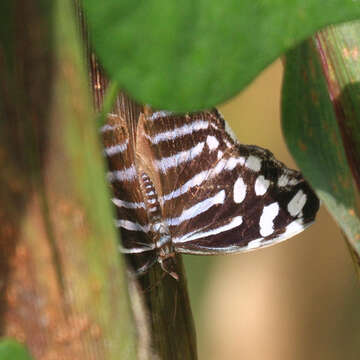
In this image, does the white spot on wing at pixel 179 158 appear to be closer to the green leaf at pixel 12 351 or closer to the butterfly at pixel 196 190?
the butterfly at pixel 196 190

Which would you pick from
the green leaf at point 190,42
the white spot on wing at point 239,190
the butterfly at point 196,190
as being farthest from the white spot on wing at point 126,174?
the green leaf at point 190,42

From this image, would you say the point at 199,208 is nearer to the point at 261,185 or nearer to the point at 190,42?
the point at 261,185

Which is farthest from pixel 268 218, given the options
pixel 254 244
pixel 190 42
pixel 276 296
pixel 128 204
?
pixel 276 296

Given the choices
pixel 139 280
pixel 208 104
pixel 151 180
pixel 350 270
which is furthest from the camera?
pixel 350 270

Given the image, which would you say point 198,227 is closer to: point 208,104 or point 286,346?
point 208,104

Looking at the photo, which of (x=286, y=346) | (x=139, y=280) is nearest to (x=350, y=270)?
(x=286, y=346)

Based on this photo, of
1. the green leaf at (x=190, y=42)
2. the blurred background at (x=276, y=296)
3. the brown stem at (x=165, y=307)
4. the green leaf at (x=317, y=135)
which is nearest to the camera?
the green leaf at (x=190, y=42)

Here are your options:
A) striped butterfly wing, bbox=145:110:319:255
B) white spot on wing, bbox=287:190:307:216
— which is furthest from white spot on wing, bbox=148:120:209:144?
white spot on wing, bbox=287:190:307:216
